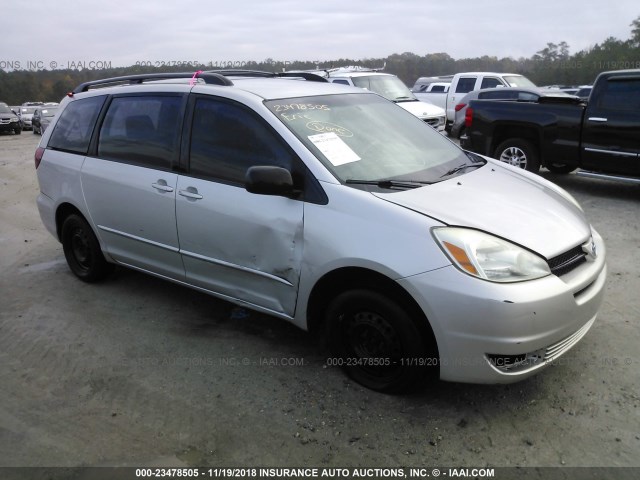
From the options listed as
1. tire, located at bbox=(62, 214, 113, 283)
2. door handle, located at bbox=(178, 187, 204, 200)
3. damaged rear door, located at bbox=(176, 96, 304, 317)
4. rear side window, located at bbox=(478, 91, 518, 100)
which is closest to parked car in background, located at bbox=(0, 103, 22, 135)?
rear side window, located at bbox=(478, 91, 518, 100)

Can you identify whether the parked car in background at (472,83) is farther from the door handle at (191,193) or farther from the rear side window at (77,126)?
the door handle at (191,193)

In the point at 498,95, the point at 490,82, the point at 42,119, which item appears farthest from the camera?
the point at 42,119

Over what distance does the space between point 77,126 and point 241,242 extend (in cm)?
232

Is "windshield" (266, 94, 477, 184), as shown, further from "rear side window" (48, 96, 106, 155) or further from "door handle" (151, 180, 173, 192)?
"rear side window" (48, 96, 106, 155)

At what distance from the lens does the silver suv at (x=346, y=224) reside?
2658 mm

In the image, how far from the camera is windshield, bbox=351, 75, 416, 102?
40.3 ft

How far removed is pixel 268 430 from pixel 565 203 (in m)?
2.39

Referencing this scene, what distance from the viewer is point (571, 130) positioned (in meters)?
7.72

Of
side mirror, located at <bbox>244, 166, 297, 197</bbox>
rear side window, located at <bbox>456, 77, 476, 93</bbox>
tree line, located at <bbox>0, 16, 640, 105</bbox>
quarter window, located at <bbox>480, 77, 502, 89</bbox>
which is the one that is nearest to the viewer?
side mirror, located at <bbox>244, 166, 297, 197</bbox>

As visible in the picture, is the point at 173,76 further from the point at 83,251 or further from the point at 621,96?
the point at 621,96

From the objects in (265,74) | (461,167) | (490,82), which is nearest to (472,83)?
(490,82)

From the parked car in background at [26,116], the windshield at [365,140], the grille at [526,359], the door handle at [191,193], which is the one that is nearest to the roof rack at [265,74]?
the windshield at [365,140]

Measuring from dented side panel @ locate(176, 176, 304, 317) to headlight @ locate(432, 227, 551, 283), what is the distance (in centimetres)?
88

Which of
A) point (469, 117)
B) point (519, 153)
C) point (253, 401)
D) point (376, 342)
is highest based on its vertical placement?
point (469, 117)
